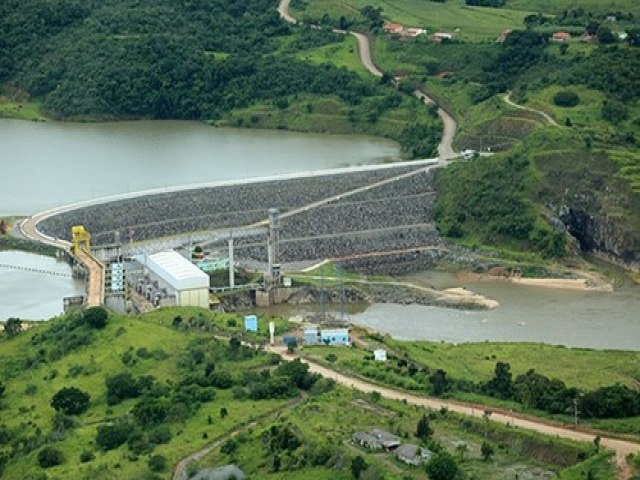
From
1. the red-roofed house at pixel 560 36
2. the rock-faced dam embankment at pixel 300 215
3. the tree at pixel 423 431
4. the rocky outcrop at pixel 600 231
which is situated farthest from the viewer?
the red-roofed house at pixel 560 36

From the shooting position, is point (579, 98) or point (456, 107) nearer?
point (579, 98)

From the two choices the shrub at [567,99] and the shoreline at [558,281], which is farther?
the shrub at [567,99]

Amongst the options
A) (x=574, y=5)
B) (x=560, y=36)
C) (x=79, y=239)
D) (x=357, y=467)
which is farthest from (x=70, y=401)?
(x=574, y=5)

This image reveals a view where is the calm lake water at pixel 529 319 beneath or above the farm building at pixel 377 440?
beneath

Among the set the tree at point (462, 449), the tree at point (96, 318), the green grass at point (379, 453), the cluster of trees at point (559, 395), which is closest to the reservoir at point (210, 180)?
the tree at point (96, 318)

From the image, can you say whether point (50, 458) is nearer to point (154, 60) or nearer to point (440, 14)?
point (154, 60)

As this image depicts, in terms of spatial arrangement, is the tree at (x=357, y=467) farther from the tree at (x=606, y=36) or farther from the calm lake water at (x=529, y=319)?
the tree at (x=606, y=36)

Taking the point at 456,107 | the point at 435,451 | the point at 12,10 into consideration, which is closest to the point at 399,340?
the point at 435,451

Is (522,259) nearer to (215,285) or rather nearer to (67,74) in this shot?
(215,285)
